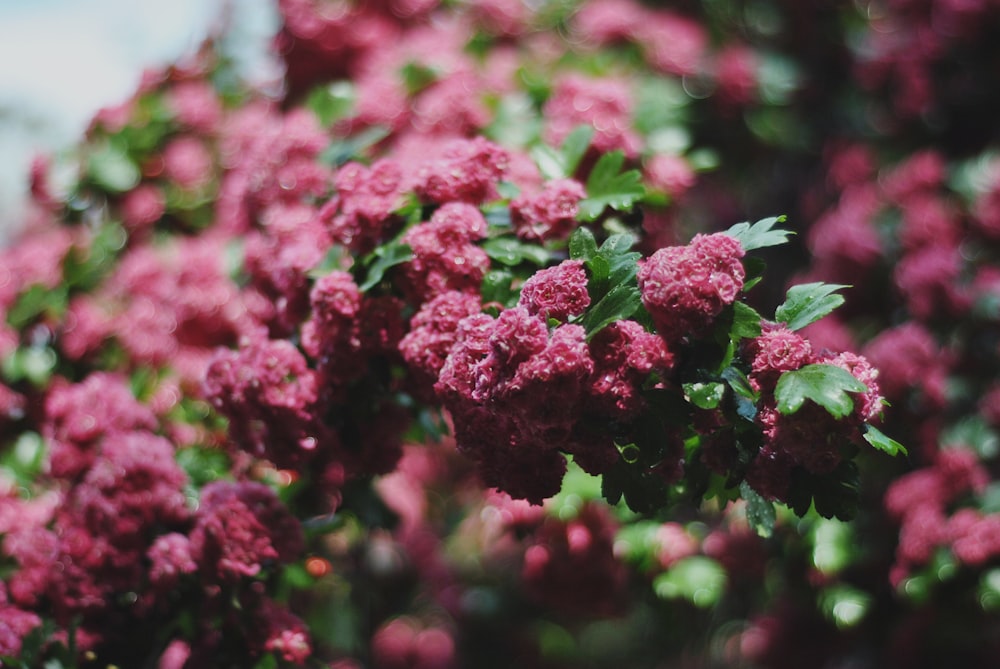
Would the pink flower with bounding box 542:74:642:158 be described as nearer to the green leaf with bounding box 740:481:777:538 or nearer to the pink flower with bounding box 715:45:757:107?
the pink flower with bounding box 715:45:757:107

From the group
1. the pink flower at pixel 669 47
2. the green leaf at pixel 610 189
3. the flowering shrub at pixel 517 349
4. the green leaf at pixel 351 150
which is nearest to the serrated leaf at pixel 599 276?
the flowering shrub at pixel 517 349

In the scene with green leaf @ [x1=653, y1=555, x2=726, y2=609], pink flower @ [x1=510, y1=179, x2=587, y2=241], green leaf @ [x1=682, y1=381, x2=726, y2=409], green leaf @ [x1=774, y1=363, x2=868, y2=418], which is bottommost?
green leaf @ [x1=653, y1=555, x2=726, y2=609]

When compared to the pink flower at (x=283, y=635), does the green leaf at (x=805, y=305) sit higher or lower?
higher

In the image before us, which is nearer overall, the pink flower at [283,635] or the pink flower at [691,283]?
the pink flower at [691,283]

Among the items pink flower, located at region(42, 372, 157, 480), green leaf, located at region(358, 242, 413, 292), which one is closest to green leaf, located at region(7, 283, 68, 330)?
pink flower, located at region(42, 372, 157, 480)

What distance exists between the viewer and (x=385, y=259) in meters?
1.56

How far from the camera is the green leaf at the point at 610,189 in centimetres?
158

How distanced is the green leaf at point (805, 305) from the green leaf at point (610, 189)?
364 mm

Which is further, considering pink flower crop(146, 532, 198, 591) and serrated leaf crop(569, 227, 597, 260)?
pink flower crop(146, 532, 198, 591)

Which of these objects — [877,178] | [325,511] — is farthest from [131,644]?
[877,178]

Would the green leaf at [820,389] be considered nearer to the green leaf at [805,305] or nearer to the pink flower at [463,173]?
the green leaf at [805,305]

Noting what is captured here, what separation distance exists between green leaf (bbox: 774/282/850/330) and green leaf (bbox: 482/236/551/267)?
0.42m

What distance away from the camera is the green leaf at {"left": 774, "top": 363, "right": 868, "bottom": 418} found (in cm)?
114

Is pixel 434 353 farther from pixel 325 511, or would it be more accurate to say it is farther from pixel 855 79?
pixel 855 79
